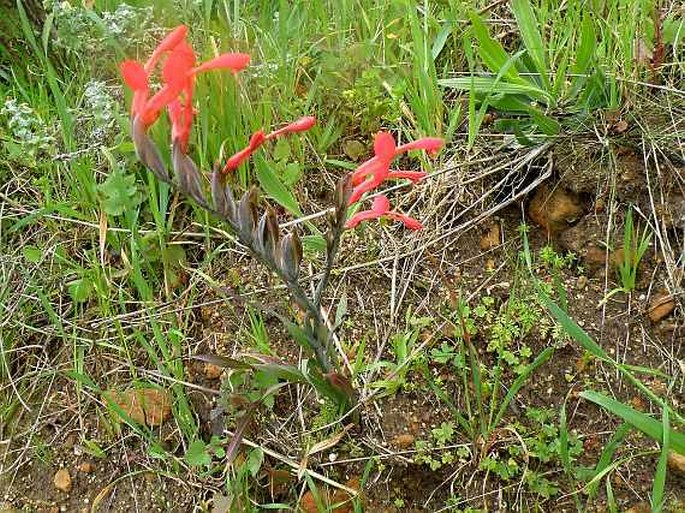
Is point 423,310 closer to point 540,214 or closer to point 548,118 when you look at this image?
point 540,214

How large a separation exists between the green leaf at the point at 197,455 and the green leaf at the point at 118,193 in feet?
2.12

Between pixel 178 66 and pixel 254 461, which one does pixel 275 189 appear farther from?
pixel 178 66

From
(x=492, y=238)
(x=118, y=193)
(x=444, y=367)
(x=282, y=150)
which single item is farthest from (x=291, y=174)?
(x=444, y=367)

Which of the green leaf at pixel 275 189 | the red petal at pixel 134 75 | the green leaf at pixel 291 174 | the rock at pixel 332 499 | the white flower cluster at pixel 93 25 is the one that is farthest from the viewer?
the white flower cluster at pixel 93 25

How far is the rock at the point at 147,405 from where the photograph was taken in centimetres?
187

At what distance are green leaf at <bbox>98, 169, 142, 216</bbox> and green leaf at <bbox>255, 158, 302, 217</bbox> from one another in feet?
1.13

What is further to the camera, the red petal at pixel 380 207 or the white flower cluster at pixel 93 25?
the white flower cluster at pixel 93 25

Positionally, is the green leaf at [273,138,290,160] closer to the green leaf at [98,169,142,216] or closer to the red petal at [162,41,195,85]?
the green leaf at [98,169,142,216]

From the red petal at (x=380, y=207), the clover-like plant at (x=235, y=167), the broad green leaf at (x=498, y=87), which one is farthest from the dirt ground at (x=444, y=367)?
the red petal at (x=380, y=207)

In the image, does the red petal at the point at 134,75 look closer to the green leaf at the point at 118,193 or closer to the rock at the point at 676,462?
the green leaf at the point at 118,193

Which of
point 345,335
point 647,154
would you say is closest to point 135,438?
point 345,335

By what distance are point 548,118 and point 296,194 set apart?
2.26 feet

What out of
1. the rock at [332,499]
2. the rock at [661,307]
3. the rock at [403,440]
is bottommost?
the rock at [332,499]

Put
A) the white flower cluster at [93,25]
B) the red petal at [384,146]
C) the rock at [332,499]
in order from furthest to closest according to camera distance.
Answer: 1. the white flower cluster at [93,25]
2. the rock at [332,499]
3. the red petal at [384,146]
